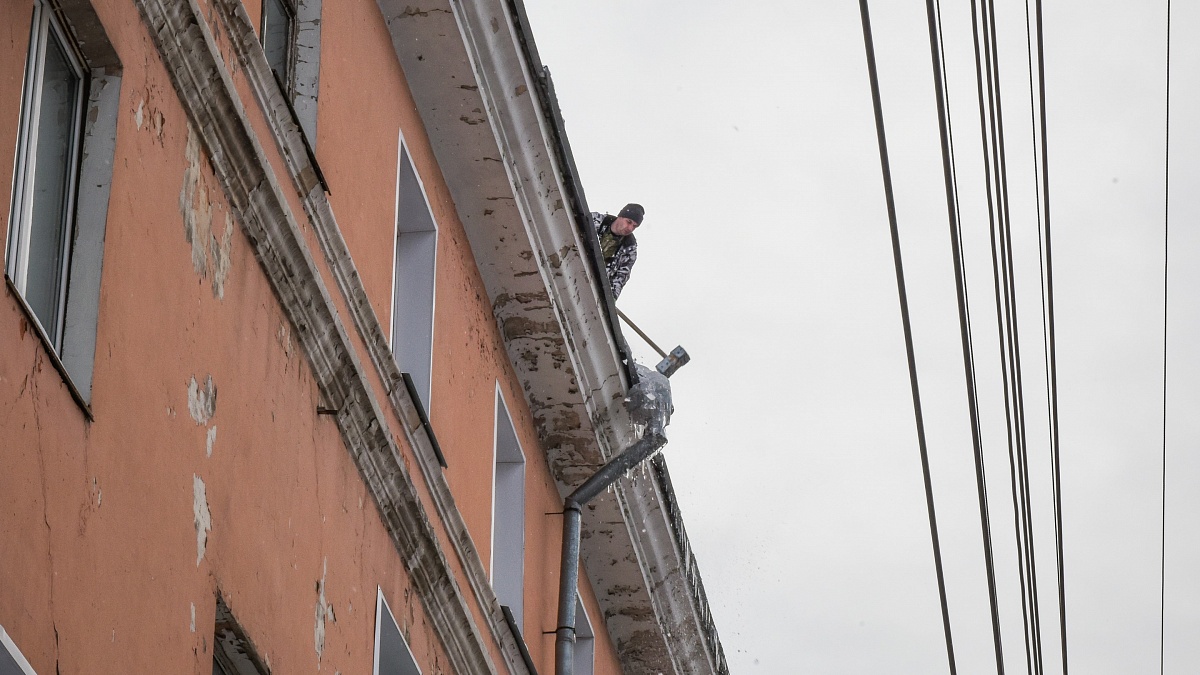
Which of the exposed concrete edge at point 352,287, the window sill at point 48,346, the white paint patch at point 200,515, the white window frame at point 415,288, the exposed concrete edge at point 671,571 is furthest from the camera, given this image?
the exposed concrete edge at point 671,571

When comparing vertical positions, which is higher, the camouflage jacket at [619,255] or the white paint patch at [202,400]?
the camouflage jacket at [619,255]

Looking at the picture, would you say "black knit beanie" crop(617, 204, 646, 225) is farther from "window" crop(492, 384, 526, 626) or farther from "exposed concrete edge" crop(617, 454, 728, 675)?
"window" crop(492, 384, 526, 626)

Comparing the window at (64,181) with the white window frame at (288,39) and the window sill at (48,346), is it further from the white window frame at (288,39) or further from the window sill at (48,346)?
the white window frame at (288,39)

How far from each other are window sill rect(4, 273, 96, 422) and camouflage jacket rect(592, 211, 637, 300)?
901 cm

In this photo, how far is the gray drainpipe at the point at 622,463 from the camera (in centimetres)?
1184

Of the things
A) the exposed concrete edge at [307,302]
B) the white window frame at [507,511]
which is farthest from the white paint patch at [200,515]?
the white window frame at [507,511]

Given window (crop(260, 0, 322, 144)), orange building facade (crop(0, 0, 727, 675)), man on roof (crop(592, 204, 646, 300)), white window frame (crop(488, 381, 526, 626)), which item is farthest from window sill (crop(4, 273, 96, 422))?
man on roof (crop(592, 204, 646, 300))

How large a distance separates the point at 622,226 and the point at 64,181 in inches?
346

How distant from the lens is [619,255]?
14367mm

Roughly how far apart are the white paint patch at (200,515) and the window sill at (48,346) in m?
0.85

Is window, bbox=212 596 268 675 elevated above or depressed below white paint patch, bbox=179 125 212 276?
below

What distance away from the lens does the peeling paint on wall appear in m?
6.41

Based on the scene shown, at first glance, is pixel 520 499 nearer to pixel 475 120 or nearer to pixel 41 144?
pixel 475 120

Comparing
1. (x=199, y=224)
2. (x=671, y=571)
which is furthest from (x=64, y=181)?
(x=671, y=571)
